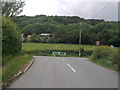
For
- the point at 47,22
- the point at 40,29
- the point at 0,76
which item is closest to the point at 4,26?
the point at 0,76

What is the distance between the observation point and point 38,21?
117875 mm

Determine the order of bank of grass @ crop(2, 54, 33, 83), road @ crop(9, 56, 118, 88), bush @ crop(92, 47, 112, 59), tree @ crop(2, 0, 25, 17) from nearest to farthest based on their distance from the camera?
road @ crop(9, 56, 118, 88) < bank of grass @ crop(2, 54, 33, 83) < bush @ crop(92, 47, 112, 59) < tree @ crop(2, 0, 25, 17)

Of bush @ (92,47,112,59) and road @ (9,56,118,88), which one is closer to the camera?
road @ (9,56,118,88)

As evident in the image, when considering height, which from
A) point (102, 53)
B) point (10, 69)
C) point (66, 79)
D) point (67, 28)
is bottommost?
point (102, 53)

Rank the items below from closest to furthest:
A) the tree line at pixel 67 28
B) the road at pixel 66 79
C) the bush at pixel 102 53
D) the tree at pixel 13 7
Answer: the road at pixel 66 79 → the bush at pixel 102 53 → the tree at pixel 13 7 → the tree line at pixel 67 28

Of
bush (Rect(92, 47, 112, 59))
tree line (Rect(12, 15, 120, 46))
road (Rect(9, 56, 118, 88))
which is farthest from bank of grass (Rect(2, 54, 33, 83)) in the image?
tree line (Rect(12, 15, 120, 46))

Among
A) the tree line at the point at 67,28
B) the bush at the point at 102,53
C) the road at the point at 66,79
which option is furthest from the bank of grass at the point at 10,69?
the tree line at the point at 67,28

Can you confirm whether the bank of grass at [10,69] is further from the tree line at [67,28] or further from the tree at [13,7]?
the tree line at [67,28]

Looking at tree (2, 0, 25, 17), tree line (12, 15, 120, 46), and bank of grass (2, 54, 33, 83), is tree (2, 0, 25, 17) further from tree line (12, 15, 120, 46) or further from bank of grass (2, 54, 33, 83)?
tree line (12, 15, 120, 46)

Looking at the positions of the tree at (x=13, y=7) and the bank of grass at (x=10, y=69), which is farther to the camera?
the tree at (x=13, y=7)

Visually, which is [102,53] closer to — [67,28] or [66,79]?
[66,79]

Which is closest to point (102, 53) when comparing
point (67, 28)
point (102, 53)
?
point (102, 53)

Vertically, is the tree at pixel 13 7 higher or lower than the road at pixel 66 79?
higher

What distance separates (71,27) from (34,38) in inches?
693
